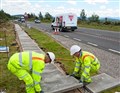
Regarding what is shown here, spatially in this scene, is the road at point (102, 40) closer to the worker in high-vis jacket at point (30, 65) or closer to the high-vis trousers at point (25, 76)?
the worker in high-vis jacket at point (30, 65)

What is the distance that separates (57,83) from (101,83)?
4.41 ft

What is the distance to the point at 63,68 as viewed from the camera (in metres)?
8.94

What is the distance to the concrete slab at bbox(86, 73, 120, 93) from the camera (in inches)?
261

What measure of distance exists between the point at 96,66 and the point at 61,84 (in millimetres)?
1245

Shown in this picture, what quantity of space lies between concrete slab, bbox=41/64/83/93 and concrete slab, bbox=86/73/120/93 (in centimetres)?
38

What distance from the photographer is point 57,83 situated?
6875 mm

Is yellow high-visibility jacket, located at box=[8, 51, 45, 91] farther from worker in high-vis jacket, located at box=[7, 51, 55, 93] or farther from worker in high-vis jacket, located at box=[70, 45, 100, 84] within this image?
worker in high-vis jacket, located at box=[70, 45, 100, 84]

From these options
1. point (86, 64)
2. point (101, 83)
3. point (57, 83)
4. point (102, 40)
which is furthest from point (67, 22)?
point (86, 64)

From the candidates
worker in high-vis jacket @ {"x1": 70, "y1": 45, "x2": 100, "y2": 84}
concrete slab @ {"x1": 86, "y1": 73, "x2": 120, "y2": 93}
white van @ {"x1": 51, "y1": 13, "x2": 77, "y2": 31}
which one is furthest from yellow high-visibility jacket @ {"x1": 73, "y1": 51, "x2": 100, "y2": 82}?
white van @ {"x1": 51, "y1": 13, "x2": 77, "y2": 31}

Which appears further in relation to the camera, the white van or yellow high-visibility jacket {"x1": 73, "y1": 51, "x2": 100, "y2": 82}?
the white van

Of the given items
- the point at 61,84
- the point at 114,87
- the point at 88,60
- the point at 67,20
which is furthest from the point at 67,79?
the point at 67,20

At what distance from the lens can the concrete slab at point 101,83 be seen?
662cm

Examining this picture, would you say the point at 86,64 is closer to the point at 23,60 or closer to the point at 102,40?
the point at 23,60

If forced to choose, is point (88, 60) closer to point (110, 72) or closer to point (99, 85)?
point (99, 85)
